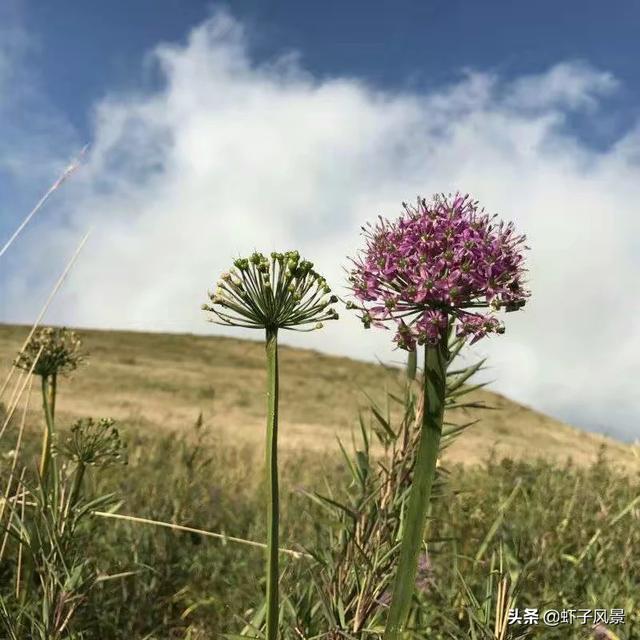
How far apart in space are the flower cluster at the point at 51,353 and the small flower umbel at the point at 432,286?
7.47ft

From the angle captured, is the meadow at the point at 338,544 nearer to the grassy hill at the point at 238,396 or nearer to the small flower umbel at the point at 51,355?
the small flower umbel at the point at 51,355

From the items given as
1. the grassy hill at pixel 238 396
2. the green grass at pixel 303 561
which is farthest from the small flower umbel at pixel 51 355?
the grassy hill at pixel 238 396

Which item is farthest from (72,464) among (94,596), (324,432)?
(324,432)

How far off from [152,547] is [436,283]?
3.65m

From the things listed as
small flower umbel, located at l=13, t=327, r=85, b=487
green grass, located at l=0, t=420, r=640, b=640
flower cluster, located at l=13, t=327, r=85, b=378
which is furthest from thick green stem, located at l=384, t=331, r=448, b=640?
flower cluster, located at l=13, t=327, r=85, b=378

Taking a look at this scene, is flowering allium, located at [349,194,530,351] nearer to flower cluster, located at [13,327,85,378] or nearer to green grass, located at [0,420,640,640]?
green grass, located at [0,420,640,640]

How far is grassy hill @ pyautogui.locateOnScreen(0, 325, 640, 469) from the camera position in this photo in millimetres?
25250

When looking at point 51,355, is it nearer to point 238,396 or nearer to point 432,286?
point 432,286

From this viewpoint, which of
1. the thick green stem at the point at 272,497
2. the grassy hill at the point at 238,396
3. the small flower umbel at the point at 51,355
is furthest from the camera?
the grassy hill at the point at 238,396

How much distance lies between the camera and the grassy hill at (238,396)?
82.8 feet

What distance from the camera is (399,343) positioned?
205cm

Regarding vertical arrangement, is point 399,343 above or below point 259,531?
above

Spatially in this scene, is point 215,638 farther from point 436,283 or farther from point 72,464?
point 436,283

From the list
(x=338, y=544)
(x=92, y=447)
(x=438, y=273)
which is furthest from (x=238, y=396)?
(x=438, y=273)
